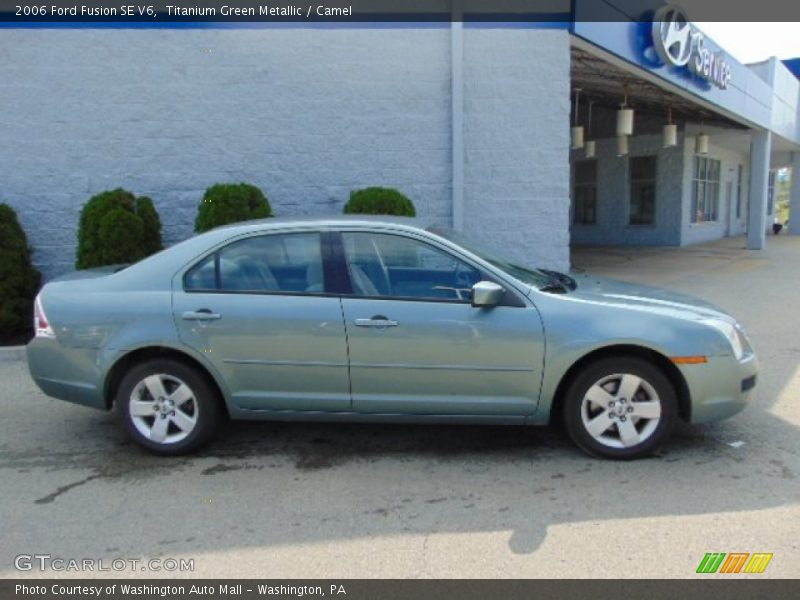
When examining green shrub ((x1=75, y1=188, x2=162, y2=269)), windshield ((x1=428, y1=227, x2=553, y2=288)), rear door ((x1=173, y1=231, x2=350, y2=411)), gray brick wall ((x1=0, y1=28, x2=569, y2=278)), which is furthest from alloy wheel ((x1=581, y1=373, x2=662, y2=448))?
green shrub ((x1=75, y1=188, x2=162, y2=269))

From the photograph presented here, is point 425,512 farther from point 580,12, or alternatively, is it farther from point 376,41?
point 580,12

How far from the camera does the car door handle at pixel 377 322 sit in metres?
3.87

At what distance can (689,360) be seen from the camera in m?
3.79

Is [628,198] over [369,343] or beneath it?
over

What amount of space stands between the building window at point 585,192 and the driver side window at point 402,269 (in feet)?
59.7

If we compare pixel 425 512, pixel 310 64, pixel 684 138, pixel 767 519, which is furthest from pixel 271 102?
pixel 684 138

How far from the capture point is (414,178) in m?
8.50

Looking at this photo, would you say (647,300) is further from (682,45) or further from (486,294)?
(682,45)

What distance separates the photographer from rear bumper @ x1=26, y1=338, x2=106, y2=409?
410 cm

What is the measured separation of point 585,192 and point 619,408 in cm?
1880

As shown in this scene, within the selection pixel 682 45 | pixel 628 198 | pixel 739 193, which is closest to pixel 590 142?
pixel 628 198

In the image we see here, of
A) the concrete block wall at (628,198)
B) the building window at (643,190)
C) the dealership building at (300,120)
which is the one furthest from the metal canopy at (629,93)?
the dealership building at (300,120)

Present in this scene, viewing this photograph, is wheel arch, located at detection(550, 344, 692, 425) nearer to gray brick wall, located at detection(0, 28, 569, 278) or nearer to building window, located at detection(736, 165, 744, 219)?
gray brick wall, located at detection(0, 28, 569, 278)

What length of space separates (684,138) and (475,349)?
18.0 meters
